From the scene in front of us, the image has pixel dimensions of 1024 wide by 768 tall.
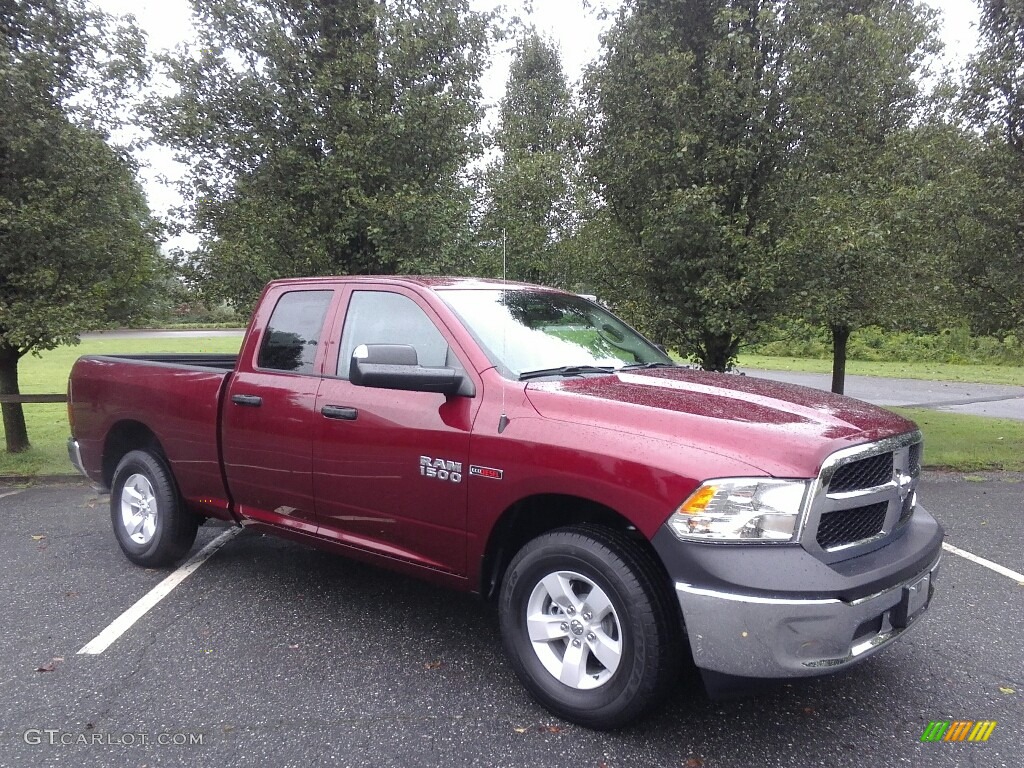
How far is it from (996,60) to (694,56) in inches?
133

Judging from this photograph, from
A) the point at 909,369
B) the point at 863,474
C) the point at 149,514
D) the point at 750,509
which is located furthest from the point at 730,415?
the point at 909,369

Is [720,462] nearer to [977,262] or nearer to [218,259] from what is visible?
[218,259]

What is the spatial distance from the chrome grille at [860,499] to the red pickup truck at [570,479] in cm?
1

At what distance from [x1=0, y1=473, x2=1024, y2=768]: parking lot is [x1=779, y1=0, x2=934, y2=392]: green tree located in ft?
11.8

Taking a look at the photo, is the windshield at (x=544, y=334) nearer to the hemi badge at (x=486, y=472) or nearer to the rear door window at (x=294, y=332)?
the hemi badge at (x=486, y=472)

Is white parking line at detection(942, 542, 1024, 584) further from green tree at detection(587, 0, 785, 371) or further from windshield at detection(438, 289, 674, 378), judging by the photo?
green tree at detection(587, 0, 785, 371)

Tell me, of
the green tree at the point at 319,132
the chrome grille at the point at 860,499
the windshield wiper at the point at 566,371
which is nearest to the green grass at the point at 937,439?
the green tree at the point at 319,132

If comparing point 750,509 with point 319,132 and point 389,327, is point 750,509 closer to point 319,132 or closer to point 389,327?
point 389,327

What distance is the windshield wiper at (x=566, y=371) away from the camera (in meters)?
3.28

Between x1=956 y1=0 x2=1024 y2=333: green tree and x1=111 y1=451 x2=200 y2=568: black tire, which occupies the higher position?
x1=956 y1=0 x2=1024 y2=333: green tree

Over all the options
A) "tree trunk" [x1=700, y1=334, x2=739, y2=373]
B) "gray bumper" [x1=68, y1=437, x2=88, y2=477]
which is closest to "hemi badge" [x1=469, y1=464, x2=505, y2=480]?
"gray bumper" [x1=68, y1=437, x2=88, y2=477]

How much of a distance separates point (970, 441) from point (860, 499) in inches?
336

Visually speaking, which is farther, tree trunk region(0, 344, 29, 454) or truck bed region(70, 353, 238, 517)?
tree trunk region(0, 344, 29, 454)

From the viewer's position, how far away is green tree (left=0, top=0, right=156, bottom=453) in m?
7.53
